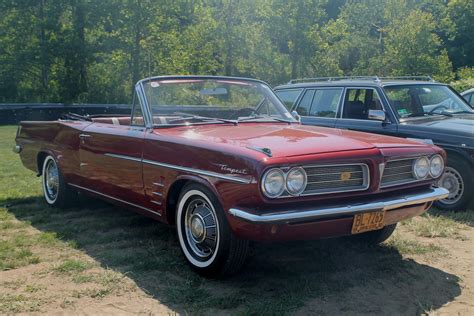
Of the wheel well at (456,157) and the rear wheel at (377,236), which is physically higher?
Answer: the wheel well at (456,157)

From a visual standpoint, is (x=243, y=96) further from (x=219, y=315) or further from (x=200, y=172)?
(x=219, y=315)

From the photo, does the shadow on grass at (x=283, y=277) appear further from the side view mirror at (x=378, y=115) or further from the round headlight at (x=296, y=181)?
the side view mirror at (x=378, y=115)

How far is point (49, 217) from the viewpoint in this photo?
5.76 m

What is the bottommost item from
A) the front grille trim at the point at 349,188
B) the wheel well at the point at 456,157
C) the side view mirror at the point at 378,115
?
the wheel well at the point at 456,157

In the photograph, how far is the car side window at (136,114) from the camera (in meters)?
4.75

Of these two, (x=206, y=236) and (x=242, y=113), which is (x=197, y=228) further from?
(x=242, y=113)

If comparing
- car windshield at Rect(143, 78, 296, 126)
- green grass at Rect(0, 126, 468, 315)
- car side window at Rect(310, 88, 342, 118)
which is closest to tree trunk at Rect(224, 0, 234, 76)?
car side window at Rect(310, 88, 342, 118)

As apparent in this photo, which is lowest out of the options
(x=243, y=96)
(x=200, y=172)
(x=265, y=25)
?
(x=200, y=172)

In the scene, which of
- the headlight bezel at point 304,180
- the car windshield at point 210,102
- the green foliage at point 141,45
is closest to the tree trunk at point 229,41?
the green foliage at point 141,45

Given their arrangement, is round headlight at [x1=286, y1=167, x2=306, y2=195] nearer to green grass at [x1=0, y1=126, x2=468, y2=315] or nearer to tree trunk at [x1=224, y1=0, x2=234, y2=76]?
green grass at [x1=0, y1=126, x2=468, y2=315]

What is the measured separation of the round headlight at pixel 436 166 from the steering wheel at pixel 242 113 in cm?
182

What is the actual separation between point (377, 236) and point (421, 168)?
0.82 m

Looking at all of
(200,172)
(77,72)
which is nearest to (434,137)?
(200,172)

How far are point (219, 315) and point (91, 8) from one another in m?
28.2
